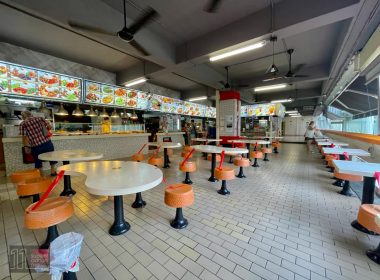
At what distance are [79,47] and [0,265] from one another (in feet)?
19.5

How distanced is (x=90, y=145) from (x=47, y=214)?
5.33 meters

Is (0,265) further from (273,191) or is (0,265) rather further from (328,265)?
(273,191)

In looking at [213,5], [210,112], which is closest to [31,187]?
[213,5]

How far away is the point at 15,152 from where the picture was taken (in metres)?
4.86

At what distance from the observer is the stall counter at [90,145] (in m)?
4.79

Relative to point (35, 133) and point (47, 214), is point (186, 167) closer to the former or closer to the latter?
point (47, 214)

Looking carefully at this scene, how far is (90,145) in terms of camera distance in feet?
21.0

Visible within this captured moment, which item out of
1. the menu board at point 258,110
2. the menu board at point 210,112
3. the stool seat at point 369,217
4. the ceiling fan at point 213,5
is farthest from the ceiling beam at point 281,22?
the menu board at point 210,112

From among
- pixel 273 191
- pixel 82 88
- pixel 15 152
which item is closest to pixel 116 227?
pixel 273 191

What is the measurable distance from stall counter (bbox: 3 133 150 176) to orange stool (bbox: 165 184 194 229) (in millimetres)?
5328

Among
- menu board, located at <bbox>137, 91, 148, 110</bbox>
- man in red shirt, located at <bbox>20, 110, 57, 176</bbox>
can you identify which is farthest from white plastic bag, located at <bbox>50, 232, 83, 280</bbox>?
menu board, located at <bbox>137, 91, 148, 110</bbox>

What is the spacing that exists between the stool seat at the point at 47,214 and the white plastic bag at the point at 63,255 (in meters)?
0.67

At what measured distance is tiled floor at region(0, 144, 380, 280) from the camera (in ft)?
5.54

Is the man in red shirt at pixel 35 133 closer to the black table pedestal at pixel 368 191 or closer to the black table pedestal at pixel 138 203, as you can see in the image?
the black table pedestal at pixel 138 203
